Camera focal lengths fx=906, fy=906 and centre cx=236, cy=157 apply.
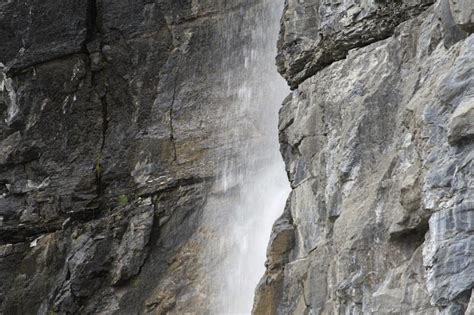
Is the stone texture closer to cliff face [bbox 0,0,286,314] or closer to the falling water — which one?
the falling water

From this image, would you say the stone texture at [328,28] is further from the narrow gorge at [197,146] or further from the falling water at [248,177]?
the falling water at [248,177]

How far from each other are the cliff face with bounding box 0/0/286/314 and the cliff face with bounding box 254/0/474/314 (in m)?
6.17

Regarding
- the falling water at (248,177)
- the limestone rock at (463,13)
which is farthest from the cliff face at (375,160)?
the falling water at (248,177)

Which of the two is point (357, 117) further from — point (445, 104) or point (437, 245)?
point (437, 245)

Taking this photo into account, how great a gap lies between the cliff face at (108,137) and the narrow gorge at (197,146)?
0.03 meters

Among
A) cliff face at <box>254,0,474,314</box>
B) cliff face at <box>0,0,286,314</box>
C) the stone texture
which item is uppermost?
cliff face at <box>0,0,286,314</box>

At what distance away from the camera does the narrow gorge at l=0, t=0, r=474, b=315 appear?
1195 cm

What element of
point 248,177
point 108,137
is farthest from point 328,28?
point 108,137

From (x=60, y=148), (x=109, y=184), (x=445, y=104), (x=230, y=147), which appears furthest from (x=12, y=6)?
(x=445, y=104)

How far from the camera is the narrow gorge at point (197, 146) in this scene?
470 inches

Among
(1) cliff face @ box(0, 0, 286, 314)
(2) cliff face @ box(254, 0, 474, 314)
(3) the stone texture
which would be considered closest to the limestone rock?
(2) cliff face @ box(254, 0, 474, 314)

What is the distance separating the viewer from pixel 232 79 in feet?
68.1

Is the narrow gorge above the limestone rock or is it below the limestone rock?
above

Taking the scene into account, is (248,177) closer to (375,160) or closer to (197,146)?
(197,146)
